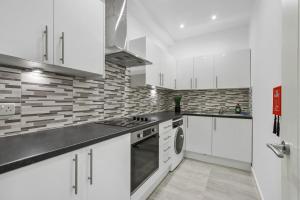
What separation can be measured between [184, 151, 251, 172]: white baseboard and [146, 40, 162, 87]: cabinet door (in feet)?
5.23

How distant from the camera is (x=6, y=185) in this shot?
64 centimetres

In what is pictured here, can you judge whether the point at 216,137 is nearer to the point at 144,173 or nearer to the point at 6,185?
the point at 144,173

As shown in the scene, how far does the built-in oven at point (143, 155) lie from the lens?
1460mm

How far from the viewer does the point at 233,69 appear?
2.74 metres

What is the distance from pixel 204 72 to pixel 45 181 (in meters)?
2.98

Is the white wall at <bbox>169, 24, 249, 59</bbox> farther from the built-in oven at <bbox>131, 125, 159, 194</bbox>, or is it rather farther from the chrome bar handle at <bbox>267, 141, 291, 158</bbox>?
the chrome bar handle at <bbox>267, 141, 291, 158</bbox>

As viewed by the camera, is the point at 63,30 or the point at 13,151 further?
the point at 63,30

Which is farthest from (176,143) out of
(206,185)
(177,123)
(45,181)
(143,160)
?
(45,181)

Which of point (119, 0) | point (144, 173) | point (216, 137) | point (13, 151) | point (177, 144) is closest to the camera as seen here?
point (13, 151)

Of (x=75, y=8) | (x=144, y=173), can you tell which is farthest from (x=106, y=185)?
(x=75, y=8)

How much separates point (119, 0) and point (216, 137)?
2726 millimetres

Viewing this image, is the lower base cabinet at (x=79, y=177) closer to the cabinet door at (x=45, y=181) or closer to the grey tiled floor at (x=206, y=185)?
the cabinet door at (x=45, y=181)

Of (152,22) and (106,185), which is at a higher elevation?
(152,22)

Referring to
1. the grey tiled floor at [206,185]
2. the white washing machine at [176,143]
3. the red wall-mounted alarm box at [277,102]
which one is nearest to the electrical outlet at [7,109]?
the grey tiled floor at [206,185]
